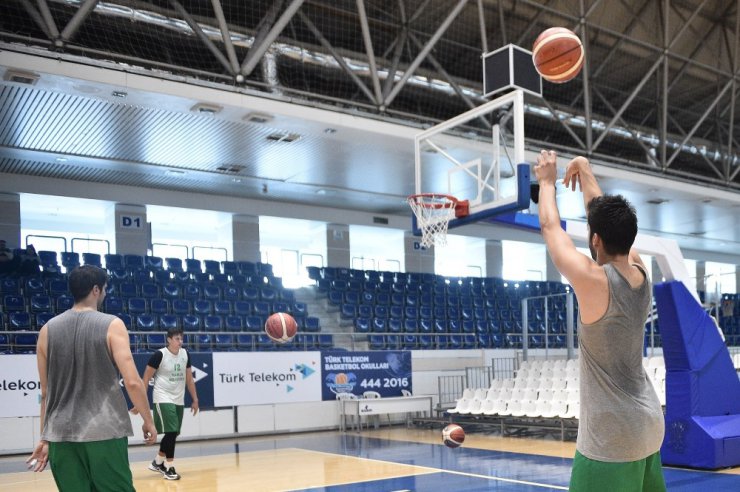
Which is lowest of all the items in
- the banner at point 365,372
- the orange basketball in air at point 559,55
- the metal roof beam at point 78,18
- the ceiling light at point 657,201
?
the banner at point 365,372

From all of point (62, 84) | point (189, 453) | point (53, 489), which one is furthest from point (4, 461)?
point (62, 84)

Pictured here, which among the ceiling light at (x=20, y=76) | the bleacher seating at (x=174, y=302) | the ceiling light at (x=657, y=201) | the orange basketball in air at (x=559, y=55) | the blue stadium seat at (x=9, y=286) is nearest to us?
the orange basketball in air at (x=559, y=55)

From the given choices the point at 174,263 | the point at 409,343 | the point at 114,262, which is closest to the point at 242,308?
the point at 174,263

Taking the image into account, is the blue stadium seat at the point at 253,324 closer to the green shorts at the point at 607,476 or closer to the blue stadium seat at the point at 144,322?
the blue stadium seat at the point at 144,322

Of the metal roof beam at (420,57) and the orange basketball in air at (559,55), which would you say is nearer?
the orange basketball in air at (559,55)

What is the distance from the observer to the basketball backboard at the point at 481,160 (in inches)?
391

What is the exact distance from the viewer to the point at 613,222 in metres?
2.90

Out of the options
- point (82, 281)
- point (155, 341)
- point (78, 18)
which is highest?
point (78, 18)

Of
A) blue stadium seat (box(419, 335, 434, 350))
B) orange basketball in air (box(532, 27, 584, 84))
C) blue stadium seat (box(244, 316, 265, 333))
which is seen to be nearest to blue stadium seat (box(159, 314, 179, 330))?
blue stadium seat (box(244, 316, 265, 333))

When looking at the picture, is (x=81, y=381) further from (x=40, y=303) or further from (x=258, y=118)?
(x=40, y=303)

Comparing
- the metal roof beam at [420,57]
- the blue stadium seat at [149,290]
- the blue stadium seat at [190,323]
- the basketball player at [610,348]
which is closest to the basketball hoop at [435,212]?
the metal roof beam at [420,57]

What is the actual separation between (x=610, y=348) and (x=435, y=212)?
25.8 feet

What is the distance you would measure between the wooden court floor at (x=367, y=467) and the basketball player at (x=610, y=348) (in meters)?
6.23

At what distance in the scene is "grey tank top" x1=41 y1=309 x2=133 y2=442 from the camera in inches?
164
